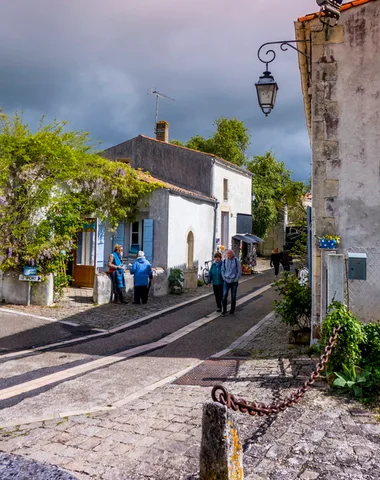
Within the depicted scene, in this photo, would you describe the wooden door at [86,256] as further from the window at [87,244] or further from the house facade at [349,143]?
the house facade at [349,143]

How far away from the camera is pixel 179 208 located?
16297mm

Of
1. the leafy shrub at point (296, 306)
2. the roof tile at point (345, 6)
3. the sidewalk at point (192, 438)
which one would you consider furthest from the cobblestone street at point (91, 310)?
the roof tile at point (345, 6)

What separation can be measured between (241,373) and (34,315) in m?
6.24

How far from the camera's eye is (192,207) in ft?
57.7

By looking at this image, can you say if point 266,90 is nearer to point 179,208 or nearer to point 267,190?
point 179,208

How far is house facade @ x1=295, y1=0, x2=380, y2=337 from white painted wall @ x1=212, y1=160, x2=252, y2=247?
14.1 meters

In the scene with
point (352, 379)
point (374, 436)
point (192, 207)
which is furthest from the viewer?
point (192, 207)

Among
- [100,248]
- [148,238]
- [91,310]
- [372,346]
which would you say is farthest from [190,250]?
[372,346]

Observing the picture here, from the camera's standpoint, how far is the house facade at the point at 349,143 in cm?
634

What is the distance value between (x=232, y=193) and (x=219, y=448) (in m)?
20.7

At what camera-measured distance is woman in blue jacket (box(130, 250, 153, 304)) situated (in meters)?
12.1

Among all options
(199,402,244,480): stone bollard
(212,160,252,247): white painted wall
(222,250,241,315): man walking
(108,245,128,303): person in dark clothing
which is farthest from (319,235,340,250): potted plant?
(212,160,252,247): white painted wall

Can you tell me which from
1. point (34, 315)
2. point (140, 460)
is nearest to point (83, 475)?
point (140, 460)

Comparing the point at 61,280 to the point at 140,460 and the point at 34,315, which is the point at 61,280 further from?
the point at 140,460
